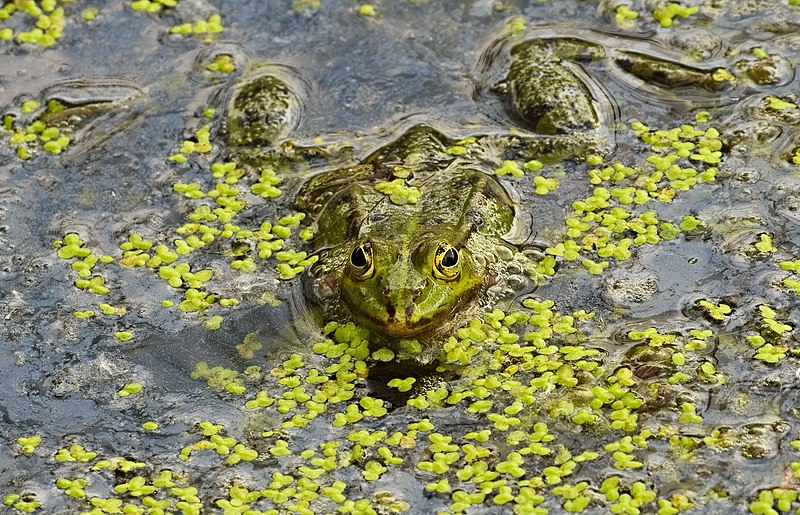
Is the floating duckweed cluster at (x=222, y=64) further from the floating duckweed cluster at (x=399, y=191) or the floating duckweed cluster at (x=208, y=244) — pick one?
the floating duckweed cluster at (x=399, y=191)

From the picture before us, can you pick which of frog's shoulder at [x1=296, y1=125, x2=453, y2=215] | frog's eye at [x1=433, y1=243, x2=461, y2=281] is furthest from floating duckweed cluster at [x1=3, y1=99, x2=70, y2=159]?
frog's eye at [x1=433, y1=243, x2=461, y2=281]

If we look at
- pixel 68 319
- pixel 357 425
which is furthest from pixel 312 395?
pixel 68 319

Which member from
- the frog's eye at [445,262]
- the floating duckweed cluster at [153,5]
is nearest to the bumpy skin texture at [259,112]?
the floating duckweed cluster at [153,5]

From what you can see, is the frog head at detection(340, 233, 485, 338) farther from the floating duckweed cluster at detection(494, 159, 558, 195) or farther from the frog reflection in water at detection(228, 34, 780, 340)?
the floating duckweed cluster at detection(494, 159, 558, 195)

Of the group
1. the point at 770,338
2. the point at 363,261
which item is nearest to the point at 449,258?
the point at 363,261

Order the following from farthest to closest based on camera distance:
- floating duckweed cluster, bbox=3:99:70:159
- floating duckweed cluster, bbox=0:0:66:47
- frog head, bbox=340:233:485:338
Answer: floating duckweed cluster, bbox=0:0:66:47
floating duckweed cluster, bbox=3:99:70:159
frog head, bbox=340:233:485:338

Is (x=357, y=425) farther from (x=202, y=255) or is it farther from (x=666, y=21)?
(x=666, y=21)
